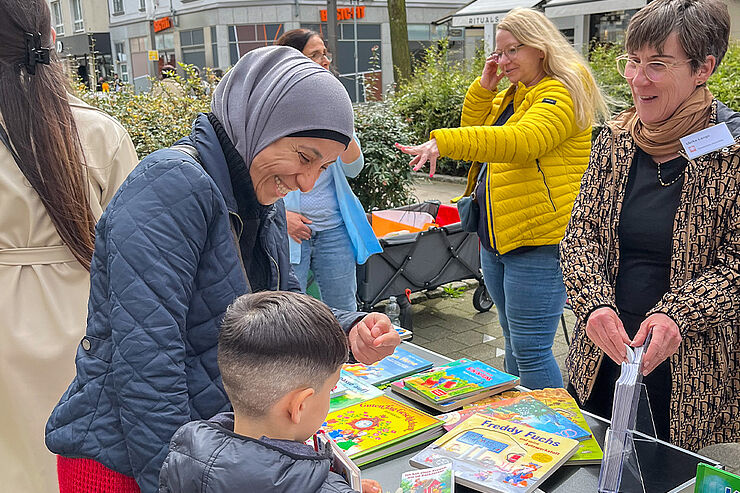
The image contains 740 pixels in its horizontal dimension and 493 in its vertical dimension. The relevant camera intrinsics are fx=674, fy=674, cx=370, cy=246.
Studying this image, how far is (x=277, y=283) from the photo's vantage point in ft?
5.12

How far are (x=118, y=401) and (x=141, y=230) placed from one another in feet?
1.05

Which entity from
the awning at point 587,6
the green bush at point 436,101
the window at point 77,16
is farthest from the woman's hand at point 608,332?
the window at point 77,16

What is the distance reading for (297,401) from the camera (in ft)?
3.59

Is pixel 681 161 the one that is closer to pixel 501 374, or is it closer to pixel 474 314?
pixel 501 374

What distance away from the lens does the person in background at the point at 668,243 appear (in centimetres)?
175

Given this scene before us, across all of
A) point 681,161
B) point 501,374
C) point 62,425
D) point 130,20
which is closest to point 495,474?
point 501,374

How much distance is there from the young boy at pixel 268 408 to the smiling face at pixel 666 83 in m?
1.21

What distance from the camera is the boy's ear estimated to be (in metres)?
1.10

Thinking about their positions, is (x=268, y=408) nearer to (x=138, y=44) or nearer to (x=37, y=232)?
(x=37, y=232)

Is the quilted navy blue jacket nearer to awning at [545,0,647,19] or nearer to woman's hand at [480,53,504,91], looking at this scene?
woman's hand at [480,53,504,91]

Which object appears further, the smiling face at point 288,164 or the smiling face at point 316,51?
the smiling face at point 316,51

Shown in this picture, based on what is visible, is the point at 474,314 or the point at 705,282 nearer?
the point at 705,282

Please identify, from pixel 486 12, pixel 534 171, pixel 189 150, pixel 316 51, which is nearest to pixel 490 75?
pixel 534 171

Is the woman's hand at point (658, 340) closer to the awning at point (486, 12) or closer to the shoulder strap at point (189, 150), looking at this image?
the shoulder strap at point (189, 150)
